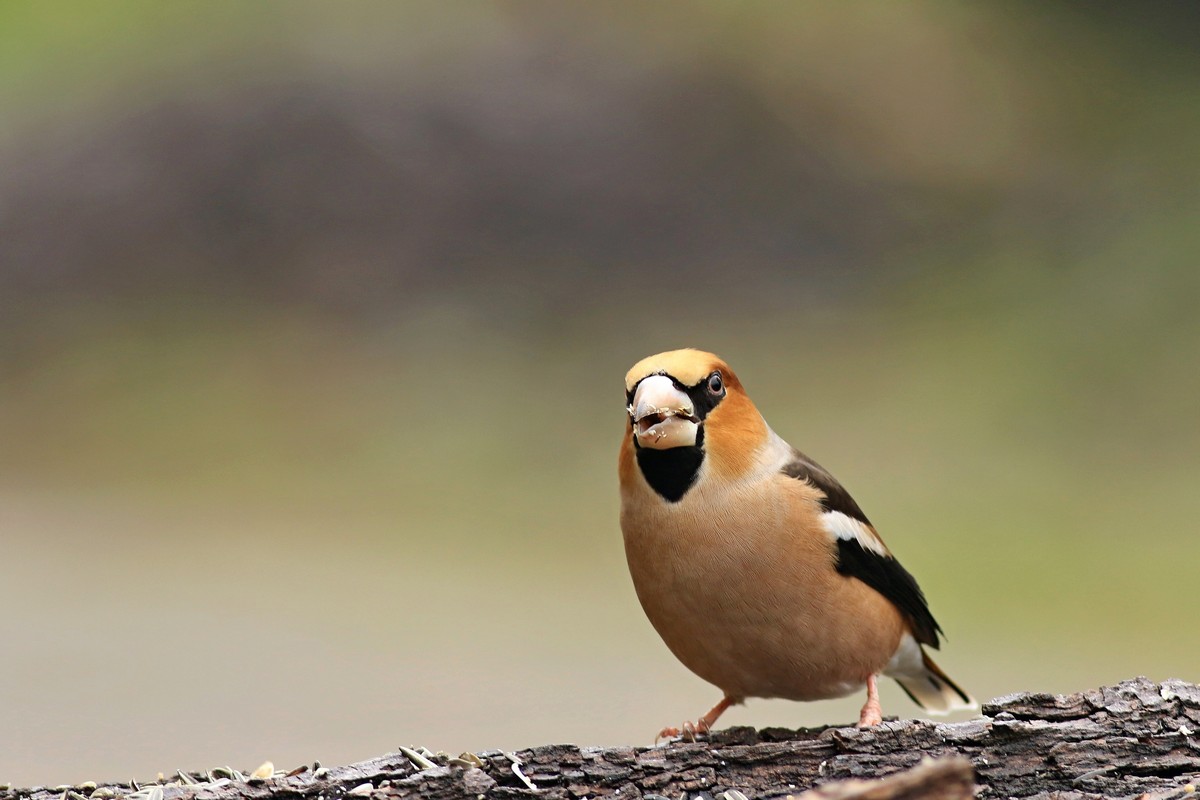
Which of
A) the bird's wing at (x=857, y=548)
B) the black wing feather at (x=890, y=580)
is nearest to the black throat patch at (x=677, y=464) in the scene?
the bird's wing at (x=857, y=548)

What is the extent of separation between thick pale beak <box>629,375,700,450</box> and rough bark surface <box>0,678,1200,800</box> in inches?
17.5

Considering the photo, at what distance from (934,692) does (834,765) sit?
0.83 meters

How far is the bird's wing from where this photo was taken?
1896 millimetres

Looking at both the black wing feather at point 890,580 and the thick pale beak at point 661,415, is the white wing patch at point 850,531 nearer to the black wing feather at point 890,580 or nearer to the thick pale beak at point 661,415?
the black wing feather at point 890,580

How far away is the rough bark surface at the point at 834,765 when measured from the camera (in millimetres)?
1627

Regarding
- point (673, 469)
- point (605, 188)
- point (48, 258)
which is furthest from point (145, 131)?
point (673, 469)

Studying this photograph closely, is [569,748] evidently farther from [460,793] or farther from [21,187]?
[21,187]

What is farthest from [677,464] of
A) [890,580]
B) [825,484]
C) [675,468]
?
[890,580]

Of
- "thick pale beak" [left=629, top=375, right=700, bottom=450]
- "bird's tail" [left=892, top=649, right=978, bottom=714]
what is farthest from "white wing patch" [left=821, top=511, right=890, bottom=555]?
"bird's tail" [left=892, top=649, right=978, bottom=714]

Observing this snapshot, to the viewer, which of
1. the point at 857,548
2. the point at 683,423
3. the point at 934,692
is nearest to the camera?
the point at 683,423

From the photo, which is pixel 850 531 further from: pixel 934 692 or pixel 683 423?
pixel 934 692

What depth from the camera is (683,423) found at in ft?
5.85

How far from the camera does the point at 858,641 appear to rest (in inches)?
75.2

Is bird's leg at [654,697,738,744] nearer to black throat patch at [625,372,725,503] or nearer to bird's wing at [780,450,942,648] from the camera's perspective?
bird's wing at [780,450,942,648]
